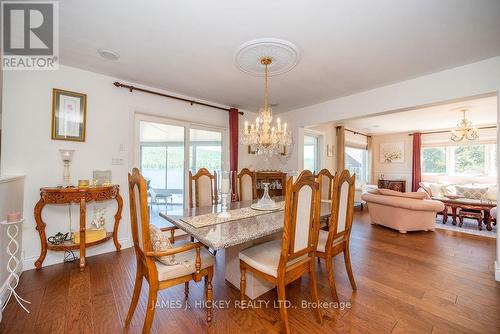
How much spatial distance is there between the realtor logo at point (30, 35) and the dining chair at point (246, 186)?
2.50 m

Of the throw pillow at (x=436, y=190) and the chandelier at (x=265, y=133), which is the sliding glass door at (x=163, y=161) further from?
the throw pillow at (x=436, y=190)

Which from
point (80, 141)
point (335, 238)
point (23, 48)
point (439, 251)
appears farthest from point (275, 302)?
point (23, 48)

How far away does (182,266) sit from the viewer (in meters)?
1.50

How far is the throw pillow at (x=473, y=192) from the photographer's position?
489cm

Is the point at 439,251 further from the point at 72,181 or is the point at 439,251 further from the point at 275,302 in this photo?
the point at 72,181

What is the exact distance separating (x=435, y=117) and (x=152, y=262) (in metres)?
6.56

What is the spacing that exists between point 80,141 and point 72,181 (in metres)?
0.52

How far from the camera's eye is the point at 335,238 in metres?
1.89

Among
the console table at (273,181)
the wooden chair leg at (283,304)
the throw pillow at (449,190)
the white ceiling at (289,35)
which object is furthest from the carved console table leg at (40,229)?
the throw pillow at (449,190)

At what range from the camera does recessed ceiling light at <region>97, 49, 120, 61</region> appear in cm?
222

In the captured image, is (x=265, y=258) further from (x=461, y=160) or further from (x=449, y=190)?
(x=461, y=160)

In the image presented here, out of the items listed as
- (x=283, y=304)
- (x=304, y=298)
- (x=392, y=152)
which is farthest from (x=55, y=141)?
(x=392, y=152)

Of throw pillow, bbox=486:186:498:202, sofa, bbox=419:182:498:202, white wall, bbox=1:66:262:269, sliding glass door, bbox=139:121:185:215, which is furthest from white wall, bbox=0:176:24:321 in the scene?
throw pillow, bbox=486:186:498:202

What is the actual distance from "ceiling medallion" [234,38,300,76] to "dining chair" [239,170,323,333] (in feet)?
4.51
